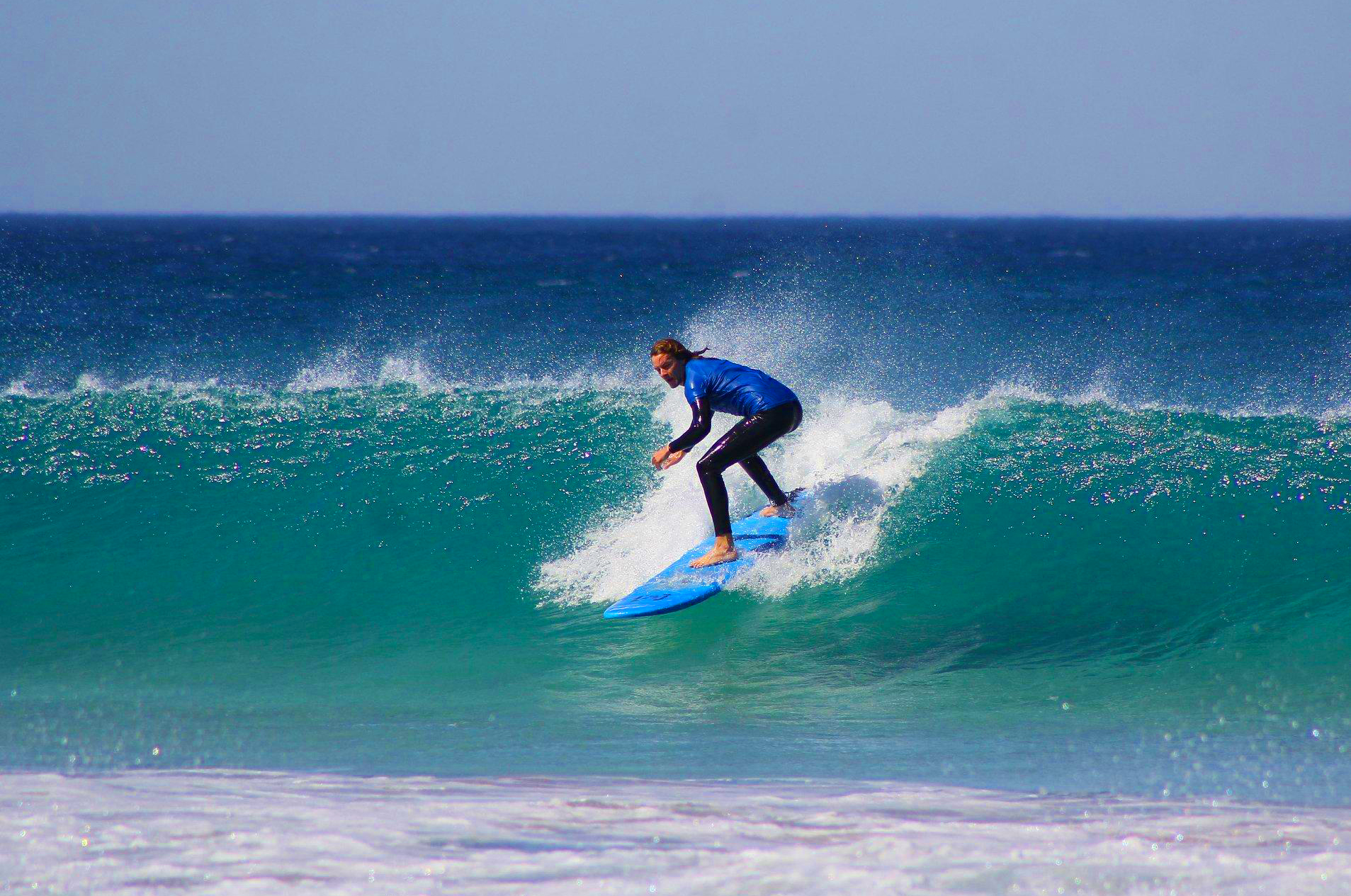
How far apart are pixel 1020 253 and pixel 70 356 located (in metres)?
46.8

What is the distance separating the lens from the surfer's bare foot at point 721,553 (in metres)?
7.09

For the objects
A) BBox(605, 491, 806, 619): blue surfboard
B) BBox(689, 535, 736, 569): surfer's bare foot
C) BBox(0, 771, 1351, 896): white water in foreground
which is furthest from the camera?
BBox(689, 535, 736, 569): surfer's bare foot

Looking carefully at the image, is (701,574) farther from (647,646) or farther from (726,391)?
(726,391)

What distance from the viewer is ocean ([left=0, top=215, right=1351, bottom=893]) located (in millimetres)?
3678

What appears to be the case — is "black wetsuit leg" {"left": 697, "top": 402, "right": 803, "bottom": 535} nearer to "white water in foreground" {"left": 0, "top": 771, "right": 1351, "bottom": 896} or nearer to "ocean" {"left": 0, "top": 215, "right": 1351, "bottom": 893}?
"ocean" {"left": 0, "top": 215, "right": 1351, "bottom": 893}

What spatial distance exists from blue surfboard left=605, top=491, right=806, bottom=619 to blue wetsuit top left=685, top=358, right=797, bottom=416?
3.21ft

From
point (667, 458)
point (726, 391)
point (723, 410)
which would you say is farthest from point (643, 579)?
point (726, 391)

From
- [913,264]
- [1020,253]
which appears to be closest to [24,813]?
[913,264]

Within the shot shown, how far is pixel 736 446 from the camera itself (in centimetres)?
691

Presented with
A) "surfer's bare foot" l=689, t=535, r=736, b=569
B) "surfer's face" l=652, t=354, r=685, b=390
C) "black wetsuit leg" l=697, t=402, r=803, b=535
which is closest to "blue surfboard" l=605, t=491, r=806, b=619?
"surfer's bare foot" l=689, t=535, r=736, b=569

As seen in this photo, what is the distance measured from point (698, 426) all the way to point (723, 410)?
1.12 ft

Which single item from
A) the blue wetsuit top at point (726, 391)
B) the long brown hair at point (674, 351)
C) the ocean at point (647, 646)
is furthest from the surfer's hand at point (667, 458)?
the ocean at point (647, 646)

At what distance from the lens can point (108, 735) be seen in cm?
538

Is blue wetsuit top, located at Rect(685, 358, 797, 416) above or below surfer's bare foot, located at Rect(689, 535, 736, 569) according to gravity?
above
